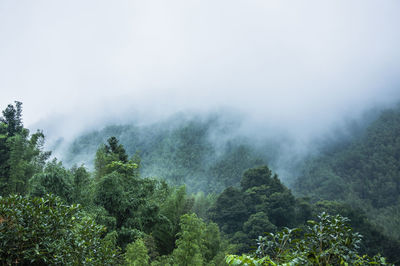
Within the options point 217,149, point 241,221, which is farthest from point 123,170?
point 217,149

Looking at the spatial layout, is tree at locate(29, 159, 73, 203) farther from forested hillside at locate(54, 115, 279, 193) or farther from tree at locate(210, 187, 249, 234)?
forested hillside at locate(54, 115, 279, 193)

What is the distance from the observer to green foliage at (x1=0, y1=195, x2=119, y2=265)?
2852mm

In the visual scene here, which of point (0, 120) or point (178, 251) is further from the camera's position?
point (0, 120)

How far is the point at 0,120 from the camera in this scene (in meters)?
17.3

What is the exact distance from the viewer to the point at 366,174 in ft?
158

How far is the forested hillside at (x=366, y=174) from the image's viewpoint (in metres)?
39.3

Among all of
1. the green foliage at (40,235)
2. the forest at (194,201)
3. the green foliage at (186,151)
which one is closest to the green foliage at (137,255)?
the forest at (194,201)

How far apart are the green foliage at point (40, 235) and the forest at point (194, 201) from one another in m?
0.01

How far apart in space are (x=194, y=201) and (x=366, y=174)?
4278 centimetres

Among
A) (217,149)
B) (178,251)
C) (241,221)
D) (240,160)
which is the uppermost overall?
(217,149)

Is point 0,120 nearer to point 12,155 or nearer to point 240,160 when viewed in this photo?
point 12,155

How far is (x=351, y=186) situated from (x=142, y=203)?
4228 cm

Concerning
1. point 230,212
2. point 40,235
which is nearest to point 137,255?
point 40,235

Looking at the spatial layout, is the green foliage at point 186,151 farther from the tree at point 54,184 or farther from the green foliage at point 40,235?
the green foliage at point 40,235
